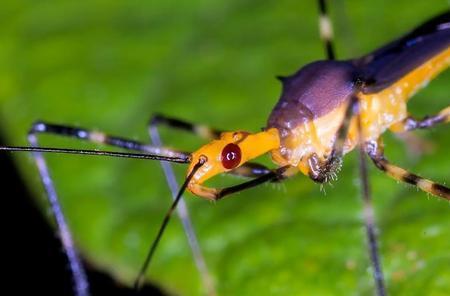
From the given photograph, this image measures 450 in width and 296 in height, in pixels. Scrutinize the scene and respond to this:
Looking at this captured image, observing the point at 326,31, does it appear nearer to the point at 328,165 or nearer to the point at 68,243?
the point at 328,165

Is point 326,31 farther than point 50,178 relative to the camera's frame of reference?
Yes

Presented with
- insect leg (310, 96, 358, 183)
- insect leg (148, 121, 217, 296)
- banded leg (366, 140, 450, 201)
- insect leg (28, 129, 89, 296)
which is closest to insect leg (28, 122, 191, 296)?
insect leg (28, 129, 89, 296)

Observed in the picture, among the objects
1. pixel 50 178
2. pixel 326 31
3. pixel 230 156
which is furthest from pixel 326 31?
pixel 50 178

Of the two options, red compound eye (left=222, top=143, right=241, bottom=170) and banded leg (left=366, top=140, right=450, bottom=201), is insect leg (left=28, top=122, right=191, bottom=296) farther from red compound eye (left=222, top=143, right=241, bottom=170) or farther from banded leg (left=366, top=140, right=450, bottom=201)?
banded leg (left=366, top=140, right=450, bottom=201)

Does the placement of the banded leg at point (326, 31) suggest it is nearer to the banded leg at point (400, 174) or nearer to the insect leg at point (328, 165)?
the banded leg at point (400, 174)

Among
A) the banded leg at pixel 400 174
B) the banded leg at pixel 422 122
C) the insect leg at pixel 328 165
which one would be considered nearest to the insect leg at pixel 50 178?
the insect leg at pixel 328 165

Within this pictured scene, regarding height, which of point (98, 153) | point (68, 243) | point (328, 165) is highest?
point (98, 153)

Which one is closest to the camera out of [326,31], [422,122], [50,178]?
[422,122]
